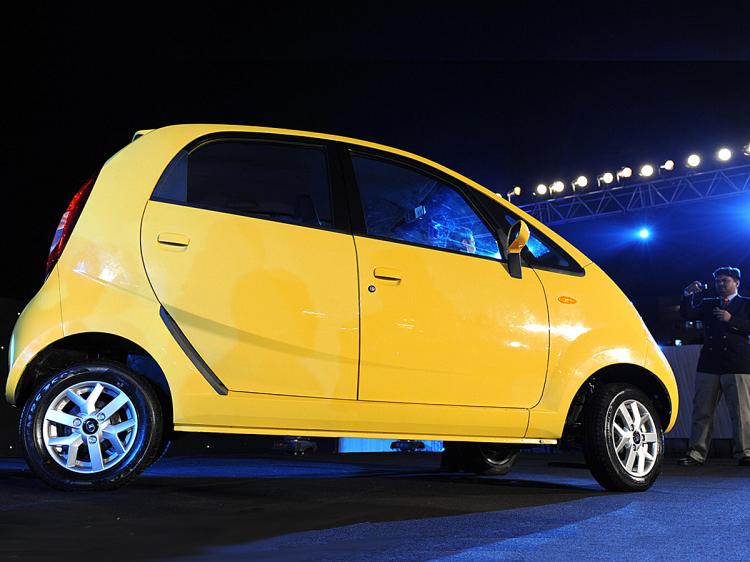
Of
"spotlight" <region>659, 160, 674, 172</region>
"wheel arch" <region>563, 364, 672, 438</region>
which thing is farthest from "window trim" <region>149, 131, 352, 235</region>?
"spotlight" <region>659, 160, 674, 172</region>

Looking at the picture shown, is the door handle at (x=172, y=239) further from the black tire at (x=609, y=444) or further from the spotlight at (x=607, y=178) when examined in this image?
the spotlight at (x=607, y=178)

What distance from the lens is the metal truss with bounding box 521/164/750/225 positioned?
1648 cm

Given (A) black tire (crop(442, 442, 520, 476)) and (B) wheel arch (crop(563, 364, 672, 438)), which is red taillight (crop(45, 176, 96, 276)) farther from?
(A) black tire (crop(442, 442, 520, 476))

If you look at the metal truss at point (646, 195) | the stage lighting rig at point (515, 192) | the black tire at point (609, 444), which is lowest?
the black tire at point (609, 444)

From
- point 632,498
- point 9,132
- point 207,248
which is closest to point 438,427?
point 632,498

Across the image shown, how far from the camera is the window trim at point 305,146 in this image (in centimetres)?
369

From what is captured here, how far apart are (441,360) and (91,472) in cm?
160

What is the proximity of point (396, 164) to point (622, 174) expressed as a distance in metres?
14.4

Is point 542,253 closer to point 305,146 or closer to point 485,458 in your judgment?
point 305,146

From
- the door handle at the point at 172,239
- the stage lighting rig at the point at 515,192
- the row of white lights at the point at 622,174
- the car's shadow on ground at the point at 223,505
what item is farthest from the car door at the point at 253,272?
the stage lighting rig at the point at 515,192

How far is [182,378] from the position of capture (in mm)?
3492

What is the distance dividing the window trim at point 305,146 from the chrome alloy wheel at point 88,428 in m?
0.88

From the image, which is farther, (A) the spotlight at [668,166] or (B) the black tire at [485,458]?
(A) the spotlight at [668,166]

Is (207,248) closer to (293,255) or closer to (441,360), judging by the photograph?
(293,255)
